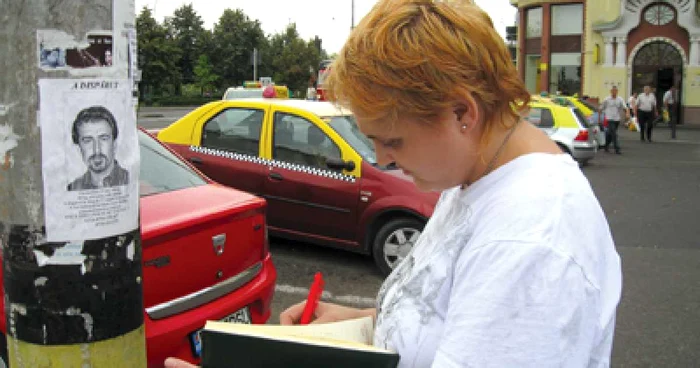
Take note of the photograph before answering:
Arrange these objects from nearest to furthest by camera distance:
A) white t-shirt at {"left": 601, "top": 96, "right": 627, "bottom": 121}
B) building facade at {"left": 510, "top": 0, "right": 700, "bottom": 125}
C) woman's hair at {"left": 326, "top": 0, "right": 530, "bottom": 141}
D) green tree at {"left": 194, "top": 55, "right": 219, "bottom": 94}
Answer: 1. woman's hair at {"left": 326, "top": 0, "right": 530, "bottom": 141}
2. white t-shirt at {"left": 601, "top": 96, "right": 627, "bottom": 121}
3. building facade at {"left": 510, "top": 0, "right": 700, "bottom": 125}
4. green tree at {"left": 194, "top": 55, "right": 219, "bottom": 94}

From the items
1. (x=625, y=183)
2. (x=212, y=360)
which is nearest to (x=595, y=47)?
(x=625, y=183)

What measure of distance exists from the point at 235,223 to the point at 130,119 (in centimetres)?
197

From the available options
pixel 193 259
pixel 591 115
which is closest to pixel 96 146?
pixel 193 259

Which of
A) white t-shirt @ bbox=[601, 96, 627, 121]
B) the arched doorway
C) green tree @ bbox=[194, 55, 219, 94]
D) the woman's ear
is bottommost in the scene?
the woman's ear

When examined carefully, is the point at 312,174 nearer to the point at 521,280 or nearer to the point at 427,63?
the point at 427,63

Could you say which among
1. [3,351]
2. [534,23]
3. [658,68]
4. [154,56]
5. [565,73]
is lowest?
[3,351]

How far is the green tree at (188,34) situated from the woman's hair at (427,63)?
5711cm

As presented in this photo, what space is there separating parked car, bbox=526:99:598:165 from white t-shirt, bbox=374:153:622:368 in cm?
1344

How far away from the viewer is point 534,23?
1431 inches

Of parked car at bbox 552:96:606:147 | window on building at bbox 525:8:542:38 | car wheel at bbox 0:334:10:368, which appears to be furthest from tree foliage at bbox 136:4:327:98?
car wheel at bbox 0:334:10:368

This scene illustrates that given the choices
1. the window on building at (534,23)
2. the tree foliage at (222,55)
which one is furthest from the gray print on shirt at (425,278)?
the tree foliage at (222,55)

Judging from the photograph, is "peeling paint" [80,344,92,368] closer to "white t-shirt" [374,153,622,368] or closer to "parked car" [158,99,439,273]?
"white t-shirt" [374,153,622,368]

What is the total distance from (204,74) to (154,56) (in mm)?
7580

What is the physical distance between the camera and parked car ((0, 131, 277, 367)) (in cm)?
312
